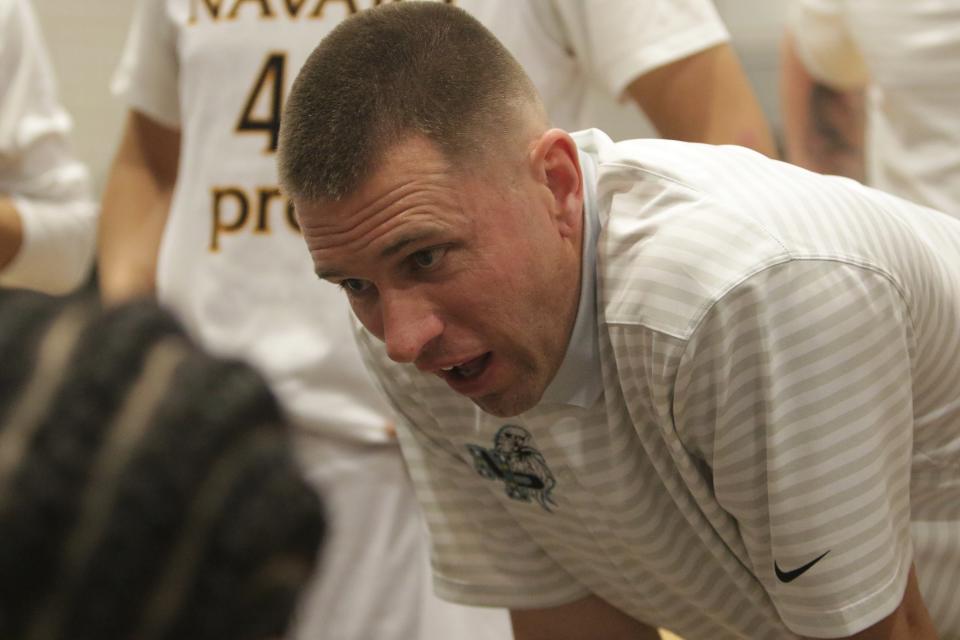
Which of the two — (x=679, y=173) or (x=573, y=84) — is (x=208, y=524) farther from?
(x=573, y=84)

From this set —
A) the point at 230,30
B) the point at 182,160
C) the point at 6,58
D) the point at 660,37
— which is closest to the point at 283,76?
the point at 230,30

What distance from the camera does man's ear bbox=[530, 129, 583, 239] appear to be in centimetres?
96

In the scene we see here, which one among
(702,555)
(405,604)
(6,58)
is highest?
(6,58)

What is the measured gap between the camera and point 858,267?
2.90 feet

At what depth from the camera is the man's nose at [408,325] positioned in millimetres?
947

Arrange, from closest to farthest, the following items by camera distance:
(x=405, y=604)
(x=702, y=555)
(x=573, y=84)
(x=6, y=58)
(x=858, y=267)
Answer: (x=858, y=267), (x=702, y=555), (x=573, y=84), (x=405, y=604), (x=6, y=58)

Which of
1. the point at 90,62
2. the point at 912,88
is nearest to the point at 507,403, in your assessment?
the point at 912,88

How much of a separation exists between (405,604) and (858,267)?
2.52 feet

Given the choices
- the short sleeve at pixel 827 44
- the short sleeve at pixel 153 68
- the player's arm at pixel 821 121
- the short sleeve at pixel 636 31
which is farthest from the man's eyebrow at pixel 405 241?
the player's arm at pixel 821 121

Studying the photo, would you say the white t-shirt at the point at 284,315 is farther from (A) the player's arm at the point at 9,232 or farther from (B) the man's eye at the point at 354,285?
(B) the man's eye at the point at 354,285

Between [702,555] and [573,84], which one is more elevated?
[573,84]

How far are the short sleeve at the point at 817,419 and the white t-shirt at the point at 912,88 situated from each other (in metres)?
0.63

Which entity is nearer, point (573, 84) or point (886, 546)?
point (886, 546)

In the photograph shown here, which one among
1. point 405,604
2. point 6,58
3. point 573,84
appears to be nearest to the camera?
point 573,84
